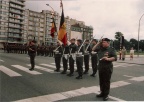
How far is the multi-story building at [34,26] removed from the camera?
106 m

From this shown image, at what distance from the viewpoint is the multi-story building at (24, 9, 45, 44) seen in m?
106

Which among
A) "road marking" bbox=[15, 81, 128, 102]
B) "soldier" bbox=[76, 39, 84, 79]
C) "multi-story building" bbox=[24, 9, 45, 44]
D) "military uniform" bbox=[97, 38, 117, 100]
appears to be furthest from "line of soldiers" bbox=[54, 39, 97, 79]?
"multi-story building" bbox=[24, 9, 45, 44]

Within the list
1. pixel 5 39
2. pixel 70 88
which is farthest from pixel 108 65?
pixel 5 39

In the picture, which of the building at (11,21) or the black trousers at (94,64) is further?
the building at (11,21)

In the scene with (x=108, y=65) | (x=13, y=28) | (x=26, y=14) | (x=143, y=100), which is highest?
(x=26, y=14)

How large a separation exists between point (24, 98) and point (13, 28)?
95.1 m

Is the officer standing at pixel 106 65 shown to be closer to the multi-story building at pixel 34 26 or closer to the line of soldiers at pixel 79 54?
the line of soldiers at pixel 79 54

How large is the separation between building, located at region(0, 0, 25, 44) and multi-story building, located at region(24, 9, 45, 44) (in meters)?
3.60

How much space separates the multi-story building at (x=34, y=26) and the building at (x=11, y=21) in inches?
142

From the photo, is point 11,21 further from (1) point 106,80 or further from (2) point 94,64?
(1) point 106,80

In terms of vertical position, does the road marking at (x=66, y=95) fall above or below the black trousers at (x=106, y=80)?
below

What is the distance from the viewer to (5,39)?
93.6 meters

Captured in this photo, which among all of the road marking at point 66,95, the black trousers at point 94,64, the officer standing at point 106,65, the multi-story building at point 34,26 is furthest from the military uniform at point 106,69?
the multi-story building at point 34,26

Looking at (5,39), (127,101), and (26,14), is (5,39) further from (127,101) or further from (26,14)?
(127,101)
